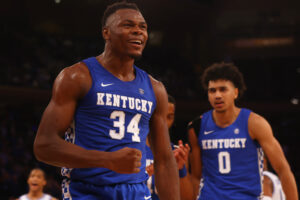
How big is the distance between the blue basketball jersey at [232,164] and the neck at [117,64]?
1.92m

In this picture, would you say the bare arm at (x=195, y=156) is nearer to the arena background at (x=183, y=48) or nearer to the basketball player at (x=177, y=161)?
the basketball player at (x=177, y=161)

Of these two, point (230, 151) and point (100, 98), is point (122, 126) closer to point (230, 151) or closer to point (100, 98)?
point (100, 98)

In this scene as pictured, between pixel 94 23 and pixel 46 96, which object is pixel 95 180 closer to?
pixel 46 96

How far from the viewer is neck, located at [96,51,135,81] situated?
2.71 m

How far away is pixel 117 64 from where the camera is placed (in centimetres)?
273

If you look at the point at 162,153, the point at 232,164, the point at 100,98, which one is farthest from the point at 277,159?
the point at 100,98

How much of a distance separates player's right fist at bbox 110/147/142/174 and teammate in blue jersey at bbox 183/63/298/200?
87.0 inches

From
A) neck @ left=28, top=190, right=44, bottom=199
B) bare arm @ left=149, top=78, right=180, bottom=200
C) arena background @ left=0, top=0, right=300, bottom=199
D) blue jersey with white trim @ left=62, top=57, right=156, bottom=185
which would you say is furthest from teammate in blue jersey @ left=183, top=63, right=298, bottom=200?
arena background @ left=0, top=0, right=300, bottom=199

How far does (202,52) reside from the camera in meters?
20.8

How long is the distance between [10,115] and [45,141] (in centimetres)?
1202

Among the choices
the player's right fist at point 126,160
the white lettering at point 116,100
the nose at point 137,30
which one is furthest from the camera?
the nose at point 137,30

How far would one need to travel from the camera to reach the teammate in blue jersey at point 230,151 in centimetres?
421

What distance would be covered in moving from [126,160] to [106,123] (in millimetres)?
337

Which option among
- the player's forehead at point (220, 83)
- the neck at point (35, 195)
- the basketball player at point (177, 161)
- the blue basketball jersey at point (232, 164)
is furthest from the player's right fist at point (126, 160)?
the neck at point (35, 195)
